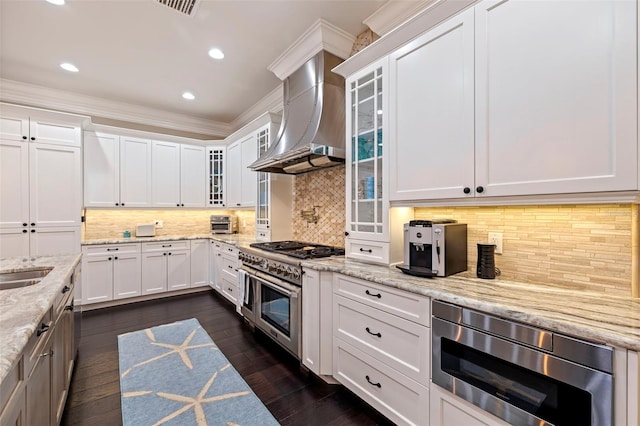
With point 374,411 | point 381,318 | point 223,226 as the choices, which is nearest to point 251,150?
point 223,226

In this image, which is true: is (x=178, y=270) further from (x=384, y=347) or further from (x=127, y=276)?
(x=384, y=347)

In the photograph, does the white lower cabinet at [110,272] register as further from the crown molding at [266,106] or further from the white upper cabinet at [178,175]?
the crown molding at [266,106]

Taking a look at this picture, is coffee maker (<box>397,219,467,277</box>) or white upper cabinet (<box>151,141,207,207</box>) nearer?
coffee maker (<box>397,219,467,277</box>)

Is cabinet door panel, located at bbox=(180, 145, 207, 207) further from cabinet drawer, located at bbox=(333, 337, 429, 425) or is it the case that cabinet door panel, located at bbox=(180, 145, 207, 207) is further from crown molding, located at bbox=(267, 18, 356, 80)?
cabinet drawer, located at bbox=(333, 337, 429, 425)

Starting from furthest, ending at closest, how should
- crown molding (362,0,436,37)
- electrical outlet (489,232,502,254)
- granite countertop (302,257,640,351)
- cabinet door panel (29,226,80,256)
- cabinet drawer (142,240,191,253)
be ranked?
cabinet drawer (142,240,191,253)
cabinet door panel (29,226,80,256)
crown molding (362,0,436,37)
electrical outlet (489,232,502,254)
granite countertop (302,257,640,351)

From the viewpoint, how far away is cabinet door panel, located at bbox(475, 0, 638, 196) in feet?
3.81

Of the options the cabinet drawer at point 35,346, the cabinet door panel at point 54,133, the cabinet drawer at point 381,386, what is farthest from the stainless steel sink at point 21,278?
the cabinet door panel at point 54,133

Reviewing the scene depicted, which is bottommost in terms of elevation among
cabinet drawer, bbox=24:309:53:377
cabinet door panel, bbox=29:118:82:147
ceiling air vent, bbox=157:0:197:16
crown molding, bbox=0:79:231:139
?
cabinet drawer, bbox=24:309:53:377

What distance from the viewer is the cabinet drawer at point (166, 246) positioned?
13.9 feet

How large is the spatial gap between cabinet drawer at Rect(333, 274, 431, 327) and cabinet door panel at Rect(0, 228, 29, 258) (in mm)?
3940

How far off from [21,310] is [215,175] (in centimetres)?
412

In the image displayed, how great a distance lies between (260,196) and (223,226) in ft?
4.79

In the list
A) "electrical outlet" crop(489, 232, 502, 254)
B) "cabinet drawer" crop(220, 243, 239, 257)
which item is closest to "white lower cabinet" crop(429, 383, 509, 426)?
"electrical outlet" crop(489, 232, 502, 254)

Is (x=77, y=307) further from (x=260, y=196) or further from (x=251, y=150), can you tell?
(x=251, y=150)
